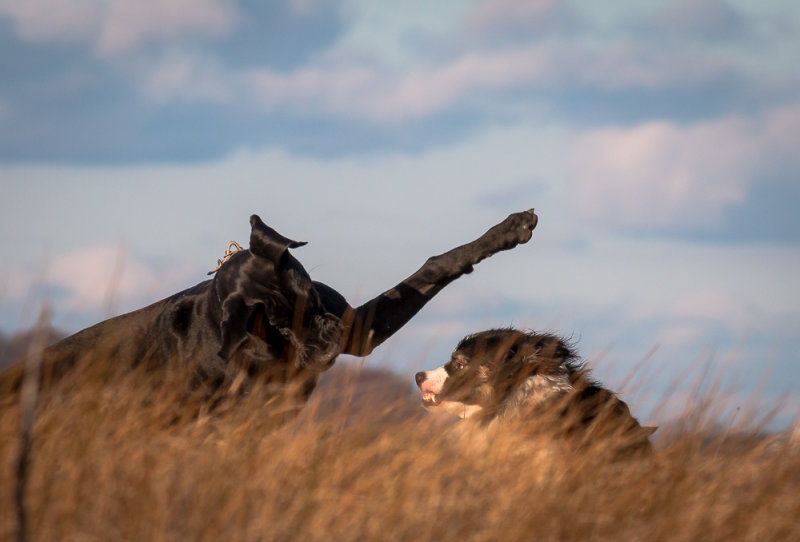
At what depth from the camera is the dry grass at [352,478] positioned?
4395 millimetres

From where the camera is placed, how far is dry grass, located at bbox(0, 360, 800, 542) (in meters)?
4.39

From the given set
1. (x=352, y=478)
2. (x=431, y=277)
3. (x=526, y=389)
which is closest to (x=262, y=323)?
(x=431, y=277)

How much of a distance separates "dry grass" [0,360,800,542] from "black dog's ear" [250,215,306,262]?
0.81 meters

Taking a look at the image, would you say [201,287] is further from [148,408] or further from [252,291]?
[148,408]

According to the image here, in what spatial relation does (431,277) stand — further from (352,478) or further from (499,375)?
(352,478)

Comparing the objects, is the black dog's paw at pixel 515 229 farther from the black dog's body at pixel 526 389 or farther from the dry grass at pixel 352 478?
the dry grass at pixel 352 478

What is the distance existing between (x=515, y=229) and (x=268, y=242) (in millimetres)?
1642

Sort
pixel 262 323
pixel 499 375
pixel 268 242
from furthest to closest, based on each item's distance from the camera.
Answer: pixel 499 375, pixel 262 323, pixel 268 242

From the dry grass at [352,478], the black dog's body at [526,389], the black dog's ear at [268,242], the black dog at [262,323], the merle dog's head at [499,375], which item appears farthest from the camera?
the merle dog's head at [499,375]

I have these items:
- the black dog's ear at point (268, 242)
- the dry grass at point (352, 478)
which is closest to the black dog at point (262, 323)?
the black dog's ear at point (268, 242)

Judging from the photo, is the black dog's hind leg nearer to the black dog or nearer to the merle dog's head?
the black dog

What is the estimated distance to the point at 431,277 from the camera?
21.5ft

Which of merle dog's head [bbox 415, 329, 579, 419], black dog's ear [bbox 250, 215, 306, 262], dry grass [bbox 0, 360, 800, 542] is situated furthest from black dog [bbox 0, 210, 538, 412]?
merle dog's head [bbox 415, 329, 579, 419]

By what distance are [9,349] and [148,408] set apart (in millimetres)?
1224
